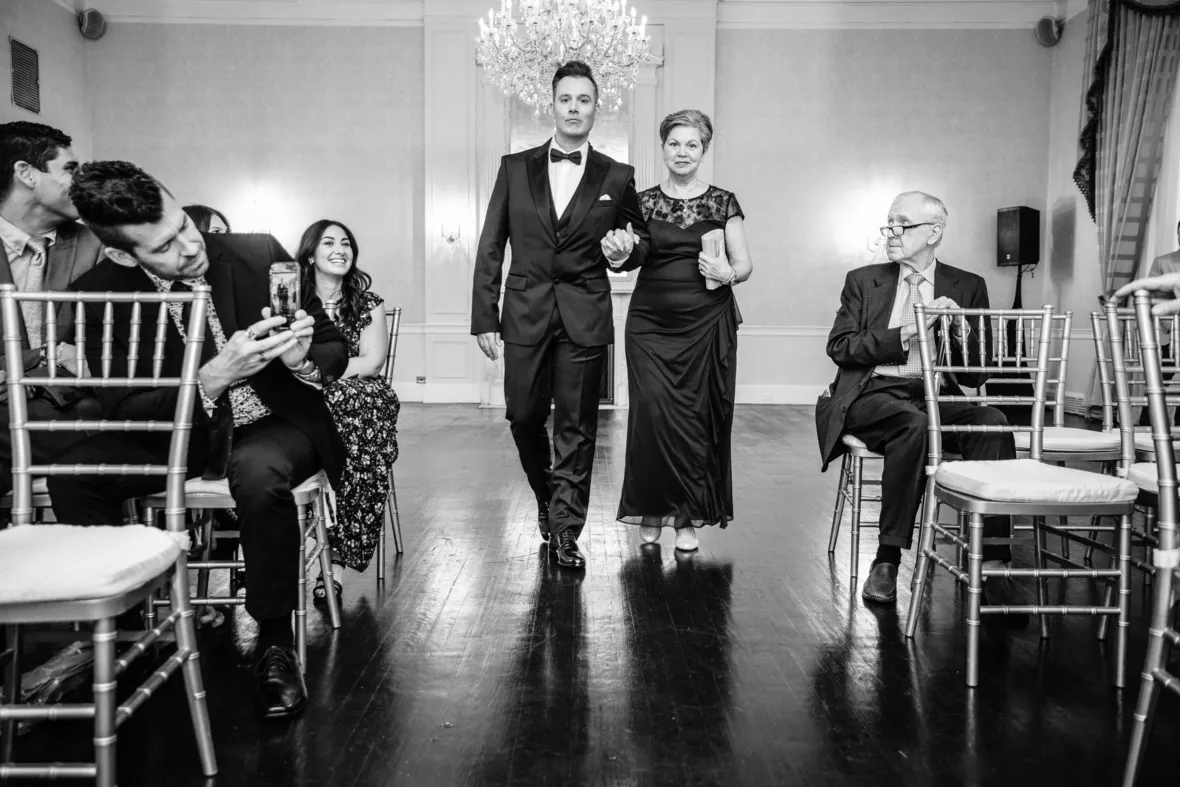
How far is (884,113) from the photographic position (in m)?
8.83

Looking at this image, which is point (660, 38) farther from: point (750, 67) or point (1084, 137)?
point (1084, 137)

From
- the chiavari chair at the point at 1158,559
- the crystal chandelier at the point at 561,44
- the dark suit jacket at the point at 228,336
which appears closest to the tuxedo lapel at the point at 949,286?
the chiavari chair at the point at 1158,559

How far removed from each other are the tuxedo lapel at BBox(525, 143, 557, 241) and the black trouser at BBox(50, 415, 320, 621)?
4.45 ft

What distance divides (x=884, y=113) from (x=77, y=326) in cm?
844

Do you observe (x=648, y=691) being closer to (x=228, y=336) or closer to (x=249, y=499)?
(x=249, y=499)

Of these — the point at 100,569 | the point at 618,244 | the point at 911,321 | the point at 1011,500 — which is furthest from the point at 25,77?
the point at 1011,500

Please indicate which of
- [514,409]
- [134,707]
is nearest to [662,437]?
[514,409]

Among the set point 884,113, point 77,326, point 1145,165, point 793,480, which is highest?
point 884,113

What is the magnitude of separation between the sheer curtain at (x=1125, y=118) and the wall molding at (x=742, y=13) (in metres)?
1.29

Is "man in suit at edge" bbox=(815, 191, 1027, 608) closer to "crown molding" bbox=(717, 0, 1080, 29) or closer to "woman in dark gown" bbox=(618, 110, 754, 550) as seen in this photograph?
"woman in dark gown" bbox=(618, 110, 754, 550)

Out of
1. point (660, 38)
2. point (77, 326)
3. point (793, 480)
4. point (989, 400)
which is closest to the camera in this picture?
point (77, 326)

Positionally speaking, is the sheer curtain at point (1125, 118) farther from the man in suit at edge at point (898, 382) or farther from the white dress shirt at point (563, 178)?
the white dress shirt at point (563, 178)

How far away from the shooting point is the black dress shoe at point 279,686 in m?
1.81

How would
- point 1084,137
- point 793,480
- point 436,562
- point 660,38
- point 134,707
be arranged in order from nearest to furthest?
point 134,707
point 436,562
point 793,480
point 1084,137
point 660,38
